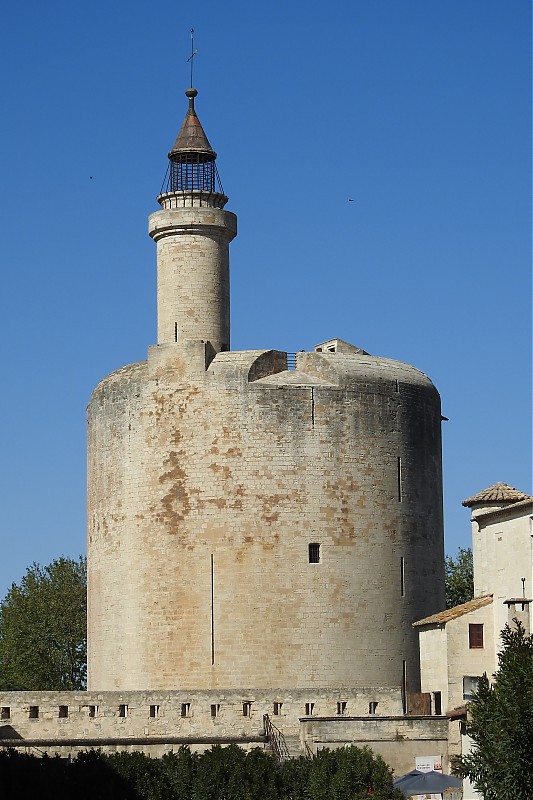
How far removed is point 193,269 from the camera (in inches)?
1970

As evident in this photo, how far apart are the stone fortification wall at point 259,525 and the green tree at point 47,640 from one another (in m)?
16.2

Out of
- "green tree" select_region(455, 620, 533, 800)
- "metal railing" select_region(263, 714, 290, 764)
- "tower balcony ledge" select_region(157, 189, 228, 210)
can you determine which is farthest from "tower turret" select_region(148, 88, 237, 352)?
"green tree" select_region(455, 620, 533, 800)

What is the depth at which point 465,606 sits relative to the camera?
46031mm

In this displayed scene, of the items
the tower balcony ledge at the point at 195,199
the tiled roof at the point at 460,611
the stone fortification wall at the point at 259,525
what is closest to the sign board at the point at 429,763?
the tiled roof at the point at 460,611

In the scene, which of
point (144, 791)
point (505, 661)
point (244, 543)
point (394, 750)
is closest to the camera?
point (505, 661)

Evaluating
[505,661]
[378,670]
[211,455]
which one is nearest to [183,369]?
[211,455]

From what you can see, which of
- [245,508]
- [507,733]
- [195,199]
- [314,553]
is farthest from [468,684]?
[195,199]

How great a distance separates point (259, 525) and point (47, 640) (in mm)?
20732

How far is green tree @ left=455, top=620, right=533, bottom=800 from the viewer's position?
109 feet

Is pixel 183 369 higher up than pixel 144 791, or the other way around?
pixel 183 369

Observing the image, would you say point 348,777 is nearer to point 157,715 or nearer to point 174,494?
point 157,715

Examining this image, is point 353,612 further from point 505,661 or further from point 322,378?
point 505,661

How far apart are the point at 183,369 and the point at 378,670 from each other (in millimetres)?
9344

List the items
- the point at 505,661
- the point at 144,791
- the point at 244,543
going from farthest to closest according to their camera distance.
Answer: the point at 244,543 → the point at 144,791 → the point at 505,661
